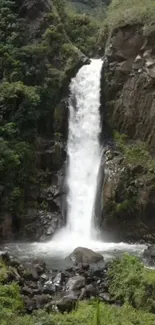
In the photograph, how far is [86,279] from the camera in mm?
16859

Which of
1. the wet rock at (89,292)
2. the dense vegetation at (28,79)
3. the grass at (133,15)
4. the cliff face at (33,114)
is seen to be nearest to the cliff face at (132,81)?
the grass at (133,15)

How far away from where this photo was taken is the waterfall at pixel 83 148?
25.2m

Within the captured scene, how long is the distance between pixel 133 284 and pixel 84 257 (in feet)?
14.3

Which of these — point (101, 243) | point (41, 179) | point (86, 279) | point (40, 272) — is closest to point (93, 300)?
point (86, 279)

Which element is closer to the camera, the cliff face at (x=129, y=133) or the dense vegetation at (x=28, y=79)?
the cliff face at (x=129, y=133)

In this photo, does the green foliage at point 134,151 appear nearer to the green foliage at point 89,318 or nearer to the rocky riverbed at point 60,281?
the rocky riverbed at point 60,281

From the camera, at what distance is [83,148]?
2739 centimetres

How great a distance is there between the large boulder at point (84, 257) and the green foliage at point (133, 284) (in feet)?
7.87

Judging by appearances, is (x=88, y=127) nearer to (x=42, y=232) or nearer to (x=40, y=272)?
(x=42, y=232)

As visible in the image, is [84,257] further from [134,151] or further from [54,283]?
[134,151]

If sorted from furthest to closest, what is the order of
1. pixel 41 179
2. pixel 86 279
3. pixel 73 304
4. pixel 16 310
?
pixel 41 179 → pixel 86 279 → pixel 73 304 → pixel 16 310

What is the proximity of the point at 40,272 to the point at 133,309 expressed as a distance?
15.8 feet

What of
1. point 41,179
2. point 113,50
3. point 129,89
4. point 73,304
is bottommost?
point 73,304

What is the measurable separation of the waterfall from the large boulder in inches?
189
